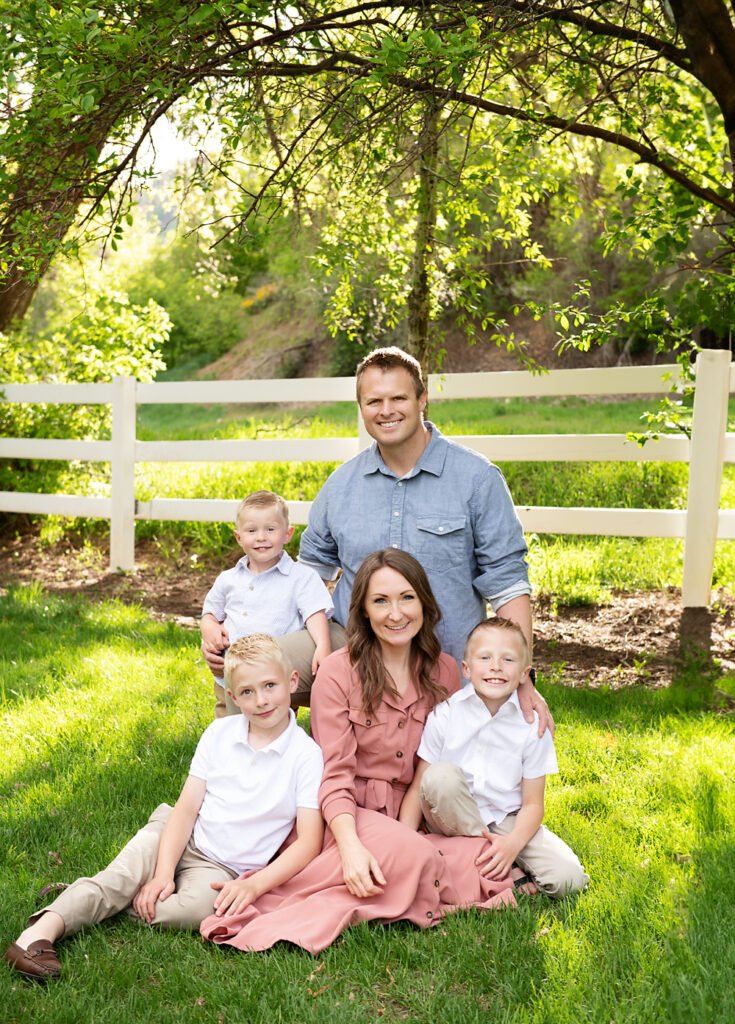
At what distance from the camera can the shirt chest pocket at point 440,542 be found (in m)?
3.42

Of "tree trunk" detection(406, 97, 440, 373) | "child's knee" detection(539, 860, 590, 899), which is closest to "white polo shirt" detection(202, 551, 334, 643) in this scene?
"child's knee" detection(539, 860, 590, 899)

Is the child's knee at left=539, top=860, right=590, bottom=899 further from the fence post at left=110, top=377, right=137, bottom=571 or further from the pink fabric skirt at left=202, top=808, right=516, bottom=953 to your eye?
the fence post at left=110, top=377, right=137, bottom=571

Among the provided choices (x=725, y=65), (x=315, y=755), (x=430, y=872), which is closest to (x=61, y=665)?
(x=315, y=755)

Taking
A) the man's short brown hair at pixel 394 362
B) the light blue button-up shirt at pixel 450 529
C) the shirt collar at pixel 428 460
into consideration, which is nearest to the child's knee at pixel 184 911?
the light blue button-up shirt at pixel 450 529

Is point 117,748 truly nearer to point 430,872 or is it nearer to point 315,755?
point 315,755

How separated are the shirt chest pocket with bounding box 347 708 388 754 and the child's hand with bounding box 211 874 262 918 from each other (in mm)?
521

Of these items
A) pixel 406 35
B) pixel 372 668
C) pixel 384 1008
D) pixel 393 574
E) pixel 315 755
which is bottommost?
pixel 384 1008

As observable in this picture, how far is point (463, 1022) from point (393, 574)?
1249 mm

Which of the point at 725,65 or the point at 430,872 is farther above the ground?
the point at 725,65

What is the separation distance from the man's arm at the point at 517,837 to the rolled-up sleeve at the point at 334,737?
0.39 metres

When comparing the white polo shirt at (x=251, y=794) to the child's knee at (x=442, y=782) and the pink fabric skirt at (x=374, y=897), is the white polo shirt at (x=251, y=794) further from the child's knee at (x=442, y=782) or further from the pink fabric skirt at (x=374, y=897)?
the child's knee at (x=442, y=782)

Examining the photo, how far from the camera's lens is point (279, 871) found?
2.83 meters

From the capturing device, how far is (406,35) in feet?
11.5

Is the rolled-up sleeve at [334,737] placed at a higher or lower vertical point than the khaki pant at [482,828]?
higher
